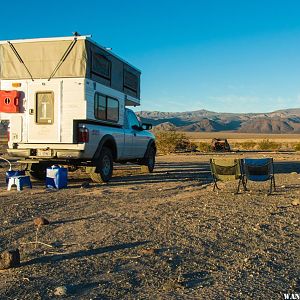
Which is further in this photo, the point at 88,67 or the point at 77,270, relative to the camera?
the point at 88,67

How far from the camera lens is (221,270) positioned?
5.14 m

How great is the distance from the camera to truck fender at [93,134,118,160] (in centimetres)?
1217

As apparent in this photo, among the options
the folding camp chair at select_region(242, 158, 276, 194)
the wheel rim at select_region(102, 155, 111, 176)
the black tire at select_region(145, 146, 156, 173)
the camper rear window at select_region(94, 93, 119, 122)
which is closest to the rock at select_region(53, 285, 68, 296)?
the folding camp chair at select_region(242, 158, 276, 194)

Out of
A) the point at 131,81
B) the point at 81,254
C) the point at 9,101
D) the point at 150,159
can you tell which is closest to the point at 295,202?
the point at 81,254

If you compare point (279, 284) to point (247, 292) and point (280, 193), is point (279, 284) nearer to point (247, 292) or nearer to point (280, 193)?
point (247, 292)

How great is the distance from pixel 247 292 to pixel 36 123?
8602 mm

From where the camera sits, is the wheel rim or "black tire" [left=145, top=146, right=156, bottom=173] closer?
the wheel rim

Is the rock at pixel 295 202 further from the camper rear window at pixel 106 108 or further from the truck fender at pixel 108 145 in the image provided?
the camper rear window at pixel 106 108

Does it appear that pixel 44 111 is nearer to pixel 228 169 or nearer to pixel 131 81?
pixel 131 81

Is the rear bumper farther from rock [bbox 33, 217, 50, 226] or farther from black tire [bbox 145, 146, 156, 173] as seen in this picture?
black tire [bbox 145, 146, 156, 173]

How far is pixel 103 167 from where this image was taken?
1266 centimetres

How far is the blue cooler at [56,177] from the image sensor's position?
11.5 metres

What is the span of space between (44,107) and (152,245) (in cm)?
677

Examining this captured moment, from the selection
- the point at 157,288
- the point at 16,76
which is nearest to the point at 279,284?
the point at 157,288
